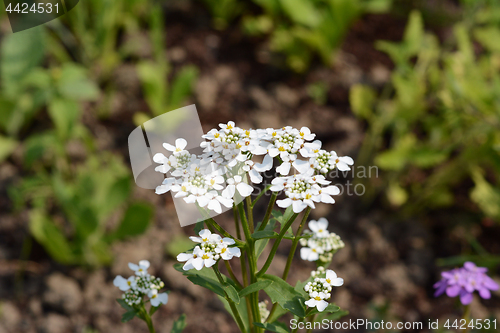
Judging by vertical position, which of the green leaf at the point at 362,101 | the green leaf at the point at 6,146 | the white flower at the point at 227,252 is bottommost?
the white flower at the point at 227,252

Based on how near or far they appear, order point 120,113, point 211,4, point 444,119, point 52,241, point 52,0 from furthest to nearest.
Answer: point 211,4, point 120,113, point 444,119, point 52,241, point 52,0

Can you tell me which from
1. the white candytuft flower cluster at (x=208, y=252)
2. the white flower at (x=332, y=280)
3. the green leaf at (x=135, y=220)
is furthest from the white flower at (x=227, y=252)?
the green leaf at (x=135, y=220)

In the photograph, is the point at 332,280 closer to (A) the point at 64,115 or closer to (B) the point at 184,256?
(B) the point at 184,256

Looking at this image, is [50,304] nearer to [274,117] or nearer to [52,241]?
[52,241]

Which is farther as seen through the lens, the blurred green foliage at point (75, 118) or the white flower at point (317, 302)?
the blurred green foliage at point (75, 118)

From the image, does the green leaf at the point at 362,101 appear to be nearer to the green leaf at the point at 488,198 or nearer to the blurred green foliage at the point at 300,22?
the blurred green foliage at the point at 300,22

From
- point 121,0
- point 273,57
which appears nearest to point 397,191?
point 273,57

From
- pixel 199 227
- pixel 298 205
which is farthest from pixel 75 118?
pixel 298 205
